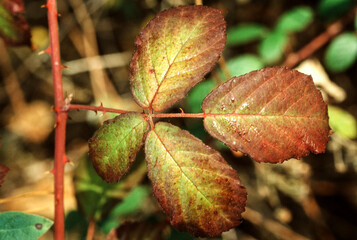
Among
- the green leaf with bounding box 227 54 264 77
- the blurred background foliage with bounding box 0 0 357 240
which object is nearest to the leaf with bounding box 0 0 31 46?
the blurred background foliage with bounding box 0 0 357 240

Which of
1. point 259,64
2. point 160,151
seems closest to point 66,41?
point 259,64

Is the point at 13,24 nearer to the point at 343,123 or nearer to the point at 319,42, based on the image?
the point at 319,42

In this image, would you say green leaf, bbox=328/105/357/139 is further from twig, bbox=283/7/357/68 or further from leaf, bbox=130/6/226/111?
leaf, bbox=130/6/226/111

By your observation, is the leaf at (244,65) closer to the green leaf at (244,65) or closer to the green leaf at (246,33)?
the green leaf at (244,65)

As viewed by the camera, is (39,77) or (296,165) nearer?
(296,165)

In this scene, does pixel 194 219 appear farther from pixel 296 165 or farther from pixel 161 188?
pixel 296 165
